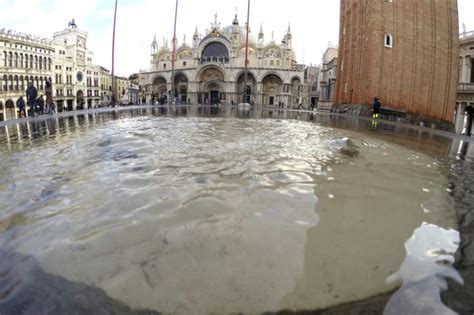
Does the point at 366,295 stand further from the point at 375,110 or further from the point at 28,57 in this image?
the point at 28,57

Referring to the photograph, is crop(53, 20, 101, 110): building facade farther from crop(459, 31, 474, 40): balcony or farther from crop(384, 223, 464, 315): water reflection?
crop(384, 223, 464, 315): water reflection

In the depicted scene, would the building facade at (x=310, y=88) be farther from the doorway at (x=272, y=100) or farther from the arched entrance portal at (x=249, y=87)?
the arched entrance portal at (x=249, y=87)

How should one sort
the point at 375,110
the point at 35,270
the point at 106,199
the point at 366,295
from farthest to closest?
the point at 375,110
the point at 106,199
the point at 35,270
the point at 366,295

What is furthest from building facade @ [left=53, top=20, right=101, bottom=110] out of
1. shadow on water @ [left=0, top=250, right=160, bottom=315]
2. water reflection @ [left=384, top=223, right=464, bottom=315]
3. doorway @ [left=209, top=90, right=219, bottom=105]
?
water reflection @ [left=384, top=223, right=464, bottom=315]

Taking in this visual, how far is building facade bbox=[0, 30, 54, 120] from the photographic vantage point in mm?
43781

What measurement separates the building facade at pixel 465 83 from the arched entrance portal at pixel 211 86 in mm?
37311

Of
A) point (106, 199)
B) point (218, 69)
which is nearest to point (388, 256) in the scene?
point (106, 199)

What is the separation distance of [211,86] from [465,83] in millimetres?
41080

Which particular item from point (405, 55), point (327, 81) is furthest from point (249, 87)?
point (405, 55)

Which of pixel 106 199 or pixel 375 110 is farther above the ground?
pixel 375 110

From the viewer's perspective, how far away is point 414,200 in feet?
13.5

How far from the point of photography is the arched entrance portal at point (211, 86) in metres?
58.5

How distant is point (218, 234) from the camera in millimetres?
2975

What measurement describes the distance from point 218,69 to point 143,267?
2294 inches
